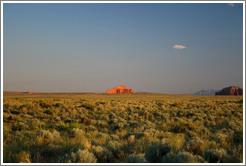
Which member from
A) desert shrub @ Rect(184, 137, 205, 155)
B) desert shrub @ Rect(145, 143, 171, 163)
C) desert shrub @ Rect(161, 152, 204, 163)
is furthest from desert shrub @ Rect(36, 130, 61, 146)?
desert shrub @ Rect(184, 137, 205, 155)

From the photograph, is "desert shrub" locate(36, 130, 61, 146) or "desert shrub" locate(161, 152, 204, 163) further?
"desert shrub" locate(36, 130, 61, 146)

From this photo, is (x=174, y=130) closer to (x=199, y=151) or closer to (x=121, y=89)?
(x=199, y=151)

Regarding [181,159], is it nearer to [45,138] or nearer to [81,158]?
[81,158]

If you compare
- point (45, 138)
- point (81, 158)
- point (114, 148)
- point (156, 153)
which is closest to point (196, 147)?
point (156, 153)

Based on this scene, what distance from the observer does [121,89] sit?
640 feet

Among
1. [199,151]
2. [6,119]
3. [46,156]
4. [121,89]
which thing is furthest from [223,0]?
[121,89]

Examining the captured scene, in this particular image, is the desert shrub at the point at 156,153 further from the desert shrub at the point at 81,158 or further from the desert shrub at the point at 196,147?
the desert shrub at the point at 81,158

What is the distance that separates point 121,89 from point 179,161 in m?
190

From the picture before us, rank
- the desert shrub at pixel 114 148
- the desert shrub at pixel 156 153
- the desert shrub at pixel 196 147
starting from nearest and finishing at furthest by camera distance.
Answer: the desert shrub at pixel 156 153, the desert shrub at pixel 114 148, the desert shrub at pixel 196 147

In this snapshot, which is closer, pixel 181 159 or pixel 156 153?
pixel 181 159

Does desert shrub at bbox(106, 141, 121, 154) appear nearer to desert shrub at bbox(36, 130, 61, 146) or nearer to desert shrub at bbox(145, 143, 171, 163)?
desert shrub at bbox(145, 143, 171, 163)

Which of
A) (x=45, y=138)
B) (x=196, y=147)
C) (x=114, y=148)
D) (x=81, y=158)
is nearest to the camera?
(x=81, y=158)

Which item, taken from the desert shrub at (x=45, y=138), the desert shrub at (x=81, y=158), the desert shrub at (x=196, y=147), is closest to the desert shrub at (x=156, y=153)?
the desert shrub at (x=196, y=147)

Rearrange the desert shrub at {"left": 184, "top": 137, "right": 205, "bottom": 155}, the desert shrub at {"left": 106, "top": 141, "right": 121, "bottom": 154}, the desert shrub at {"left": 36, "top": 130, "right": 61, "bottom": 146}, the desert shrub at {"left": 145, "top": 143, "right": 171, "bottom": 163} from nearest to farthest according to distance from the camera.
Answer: the desert shrub at {"left": 145, "top": 143, "right": 171, "bottom": 163} < the desert shrub at {"left": 106, "top": 141, "right": 121, "bottom": 154} < the desert shrub at {"left": 184, "top": 137, "right": 205, "bottom": 155} < the desert shrub at {"left": 36, "top": 130, "right": 61, "bottom": 146}
